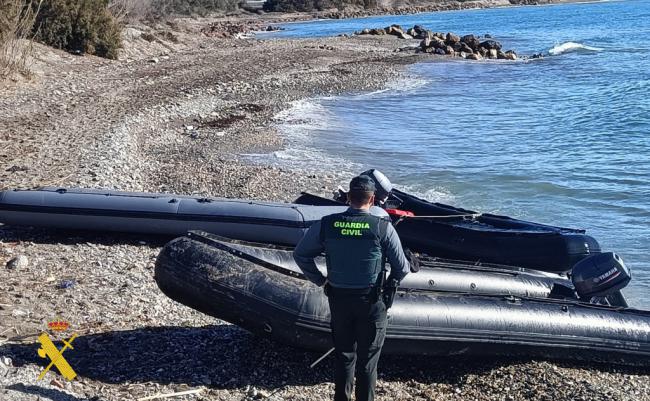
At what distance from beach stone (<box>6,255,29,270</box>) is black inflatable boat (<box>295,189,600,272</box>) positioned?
10.9ft

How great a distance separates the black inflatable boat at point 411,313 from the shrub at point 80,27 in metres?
16.9

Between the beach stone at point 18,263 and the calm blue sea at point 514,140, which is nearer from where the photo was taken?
the beach stone at point 18,263

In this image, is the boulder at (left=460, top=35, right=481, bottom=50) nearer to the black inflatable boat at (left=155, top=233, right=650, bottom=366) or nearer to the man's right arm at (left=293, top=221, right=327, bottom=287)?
the black inflatable boat at (left=155, top=233, right=650, bottom=366)

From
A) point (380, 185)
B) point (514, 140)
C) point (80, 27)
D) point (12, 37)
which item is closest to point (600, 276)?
point (380, 185)

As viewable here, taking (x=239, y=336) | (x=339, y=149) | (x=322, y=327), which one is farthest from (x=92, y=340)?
(x=339, y=149)

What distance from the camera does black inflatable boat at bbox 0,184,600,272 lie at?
25.9 ft

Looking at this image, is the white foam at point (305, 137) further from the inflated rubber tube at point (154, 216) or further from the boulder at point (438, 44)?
the boulder at point (438, 44)

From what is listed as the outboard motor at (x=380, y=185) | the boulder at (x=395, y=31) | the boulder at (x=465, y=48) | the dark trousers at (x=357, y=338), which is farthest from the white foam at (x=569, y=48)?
the dark trousers at (x=357, y=338)

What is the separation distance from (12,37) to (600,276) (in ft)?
42.5

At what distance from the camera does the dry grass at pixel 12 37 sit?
1525cm

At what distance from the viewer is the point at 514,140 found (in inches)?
656

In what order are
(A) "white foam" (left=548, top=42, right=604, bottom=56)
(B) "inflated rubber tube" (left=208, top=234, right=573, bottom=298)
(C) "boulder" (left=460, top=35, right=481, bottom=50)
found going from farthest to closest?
(C) "boulder" (left=460, top=35, right=481, bottom=50) → (A) "white foam" (left=548, top=42, right=604, bottom=56) → (B) "inflated rubber tube" (left=208, top=234, right=573, bottom=298)

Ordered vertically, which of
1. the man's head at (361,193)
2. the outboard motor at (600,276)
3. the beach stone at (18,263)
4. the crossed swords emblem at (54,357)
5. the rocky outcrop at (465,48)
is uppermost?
the man's head at (361,193)

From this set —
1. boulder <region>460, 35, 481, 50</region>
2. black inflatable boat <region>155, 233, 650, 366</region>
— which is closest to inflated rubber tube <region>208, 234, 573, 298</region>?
black inflatable boat <region>155, 233, 650, 366</region>
